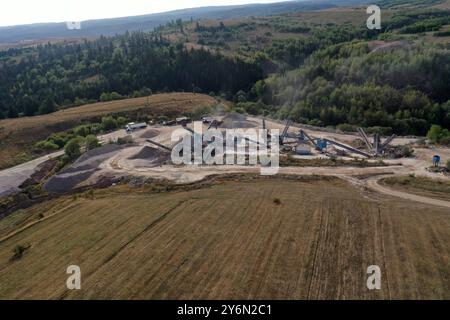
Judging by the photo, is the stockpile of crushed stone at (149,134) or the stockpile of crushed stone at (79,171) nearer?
the stockpile of crushed stone at (79,171)

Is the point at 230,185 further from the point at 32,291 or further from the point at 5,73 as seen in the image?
the point at 5,73

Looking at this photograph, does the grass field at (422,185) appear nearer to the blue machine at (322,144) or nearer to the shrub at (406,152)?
the shrub at (406,152)

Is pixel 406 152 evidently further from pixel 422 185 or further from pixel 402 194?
pixel 402 194

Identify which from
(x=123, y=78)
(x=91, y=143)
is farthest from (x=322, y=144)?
(x=123, y=78)


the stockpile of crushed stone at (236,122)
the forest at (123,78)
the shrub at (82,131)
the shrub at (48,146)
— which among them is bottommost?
the shrub at (48,146)

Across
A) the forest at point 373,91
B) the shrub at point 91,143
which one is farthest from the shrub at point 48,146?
the forest at point 373,91

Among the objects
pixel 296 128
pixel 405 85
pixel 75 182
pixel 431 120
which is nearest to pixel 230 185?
pixel 75 182
